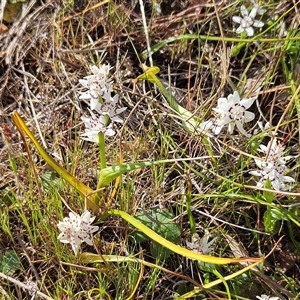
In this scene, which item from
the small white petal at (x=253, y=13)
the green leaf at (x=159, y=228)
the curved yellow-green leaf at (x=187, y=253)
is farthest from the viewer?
the small white petal at (x=253, y=13)

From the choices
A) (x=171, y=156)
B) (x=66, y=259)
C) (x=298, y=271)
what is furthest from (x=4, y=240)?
(x=298, y=271)

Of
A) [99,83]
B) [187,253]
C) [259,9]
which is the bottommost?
[187,253]

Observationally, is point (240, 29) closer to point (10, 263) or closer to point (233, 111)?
point (233, 111)

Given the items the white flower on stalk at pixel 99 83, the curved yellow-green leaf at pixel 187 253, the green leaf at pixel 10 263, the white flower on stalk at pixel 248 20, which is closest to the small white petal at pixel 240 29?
the white flower on stalk at pixel 248 20

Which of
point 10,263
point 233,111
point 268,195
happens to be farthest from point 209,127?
point 10,263

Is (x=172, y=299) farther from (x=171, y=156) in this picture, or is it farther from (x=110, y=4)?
(x=110, y=4)

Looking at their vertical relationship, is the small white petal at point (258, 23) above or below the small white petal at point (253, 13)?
below

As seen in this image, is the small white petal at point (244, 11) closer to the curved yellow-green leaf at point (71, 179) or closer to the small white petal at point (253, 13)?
the small white petal at point (253, 13)
